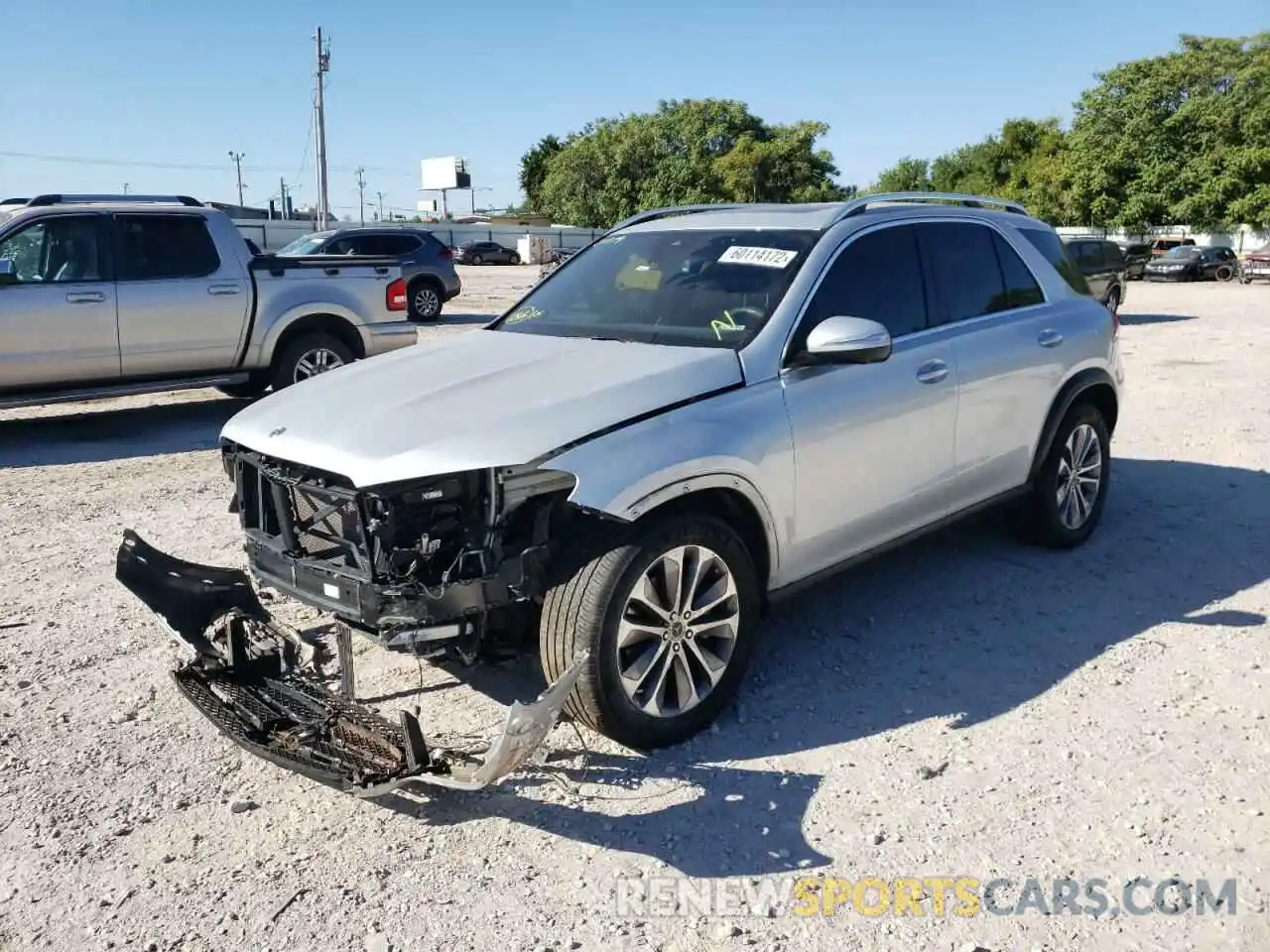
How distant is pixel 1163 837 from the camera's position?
3.29m

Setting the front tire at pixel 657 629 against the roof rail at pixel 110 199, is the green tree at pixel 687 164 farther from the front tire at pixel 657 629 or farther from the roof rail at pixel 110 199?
the front tire at pixel 657 629

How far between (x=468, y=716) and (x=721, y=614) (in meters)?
1.00

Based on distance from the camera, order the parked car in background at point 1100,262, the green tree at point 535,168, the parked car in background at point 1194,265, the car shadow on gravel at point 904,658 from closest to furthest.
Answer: the car shadow on gravel at point 904,658
the parked car in background at point 1100,262
the parked car in background at point 1194,265
the green tree at point 535,168

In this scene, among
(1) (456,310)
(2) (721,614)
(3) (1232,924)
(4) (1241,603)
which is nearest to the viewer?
(3) (1232,924)

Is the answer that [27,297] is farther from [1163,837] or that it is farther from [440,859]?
[1163,837]

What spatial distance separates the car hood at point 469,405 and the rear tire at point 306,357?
226 inches

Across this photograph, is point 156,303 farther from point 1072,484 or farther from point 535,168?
point 535,168

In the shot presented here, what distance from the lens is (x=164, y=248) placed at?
9.29 meters

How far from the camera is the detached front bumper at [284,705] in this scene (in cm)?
317

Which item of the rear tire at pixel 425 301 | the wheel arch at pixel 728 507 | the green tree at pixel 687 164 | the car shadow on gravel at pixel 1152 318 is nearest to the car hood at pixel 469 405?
the wheel arch at pixel 728 507

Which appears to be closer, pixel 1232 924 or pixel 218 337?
pixel 1232 924

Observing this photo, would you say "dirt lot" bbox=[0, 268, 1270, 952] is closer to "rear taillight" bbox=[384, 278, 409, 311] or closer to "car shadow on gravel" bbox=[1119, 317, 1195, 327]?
"rear taillight" bbox=[384, 278, 409, 311]

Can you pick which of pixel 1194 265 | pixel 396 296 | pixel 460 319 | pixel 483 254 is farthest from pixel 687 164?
pixel 396 296

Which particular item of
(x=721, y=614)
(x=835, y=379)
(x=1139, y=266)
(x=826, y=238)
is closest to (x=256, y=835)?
(x=721, y=614)
